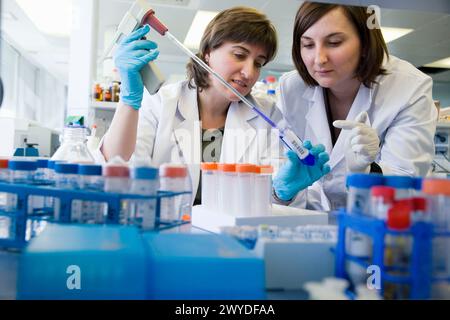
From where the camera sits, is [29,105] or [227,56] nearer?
[227,56]

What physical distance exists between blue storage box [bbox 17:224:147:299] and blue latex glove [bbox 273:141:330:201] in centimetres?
70

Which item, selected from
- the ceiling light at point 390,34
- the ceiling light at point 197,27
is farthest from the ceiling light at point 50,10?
the ceiling light at point 390,34

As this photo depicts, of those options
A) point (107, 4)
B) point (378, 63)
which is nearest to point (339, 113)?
point (378, 63)

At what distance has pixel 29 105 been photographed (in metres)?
6.51

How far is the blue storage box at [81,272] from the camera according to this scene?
1.40 feet

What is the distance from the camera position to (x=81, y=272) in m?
0.44

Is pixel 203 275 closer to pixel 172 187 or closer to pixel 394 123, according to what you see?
pixel 172 187

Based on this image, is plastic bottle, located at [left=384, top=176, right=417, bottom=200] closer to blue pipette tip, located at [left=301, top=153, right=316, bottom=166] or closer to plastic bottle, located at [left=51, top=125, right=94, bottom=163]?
blue pipette tip, located at [left=301, top=153, right=316, bottom=166]

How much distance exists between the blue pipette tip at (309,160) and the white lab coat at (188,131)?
9.0 inches

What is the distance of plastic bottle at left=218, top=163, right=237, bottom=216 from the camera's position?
2.85ft

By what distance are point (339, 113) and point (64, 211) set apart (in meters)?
1.10
